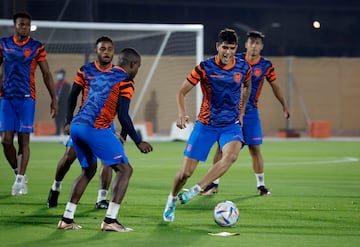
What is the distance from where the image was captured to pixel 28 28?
12891 mm

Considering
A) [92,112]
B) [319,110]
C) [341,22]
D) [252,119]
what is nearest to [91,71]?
[92,112]

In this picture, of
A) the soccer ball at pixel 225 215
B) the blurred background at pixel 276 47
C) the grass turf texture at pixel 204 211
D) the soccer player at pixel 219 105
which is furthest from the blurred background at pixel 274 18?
the soccer ball at pixel 225 215

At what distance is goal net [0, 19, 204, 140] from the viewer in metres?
26.1

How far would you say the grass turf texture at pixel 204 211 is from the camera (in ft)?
29.1

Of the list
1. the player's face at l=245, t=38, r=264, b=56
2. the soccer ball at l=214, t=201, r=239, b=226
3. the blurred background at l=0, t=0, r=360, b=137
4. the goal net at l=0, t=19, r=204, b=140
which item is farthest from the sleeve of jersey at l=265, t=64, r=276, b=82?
the blurred background at l=0, t=0, r=360, b=137

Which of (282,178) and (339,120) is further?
(339,120)

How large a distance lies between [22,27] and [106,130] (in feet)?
13.0

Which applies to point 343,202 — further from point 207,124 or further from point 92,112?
point 92,112

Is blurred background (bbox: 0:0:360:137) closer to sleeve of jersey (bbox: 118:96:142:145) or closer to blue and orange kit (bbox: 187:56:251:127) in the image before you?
blue and orange kit (bbox: 187:56:251:127)

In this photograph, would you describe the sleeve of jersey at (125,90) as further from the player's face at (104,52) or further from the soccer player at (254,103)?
the soccer player at (254,103)

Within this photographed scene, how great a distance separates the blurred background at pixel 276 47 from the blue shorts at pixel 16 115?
1252cm

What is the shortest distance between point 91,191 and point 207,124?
357 centimetres

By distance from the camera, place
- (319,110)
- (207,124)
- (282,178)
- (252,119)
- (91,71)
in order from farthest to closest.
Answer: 1. (319,110)
2. (282,178)
3. (252,119)
4. (207,124)
5. (91,71)

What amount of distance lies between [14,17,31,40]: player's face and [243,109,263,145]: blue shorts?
A: 11.7 ft
